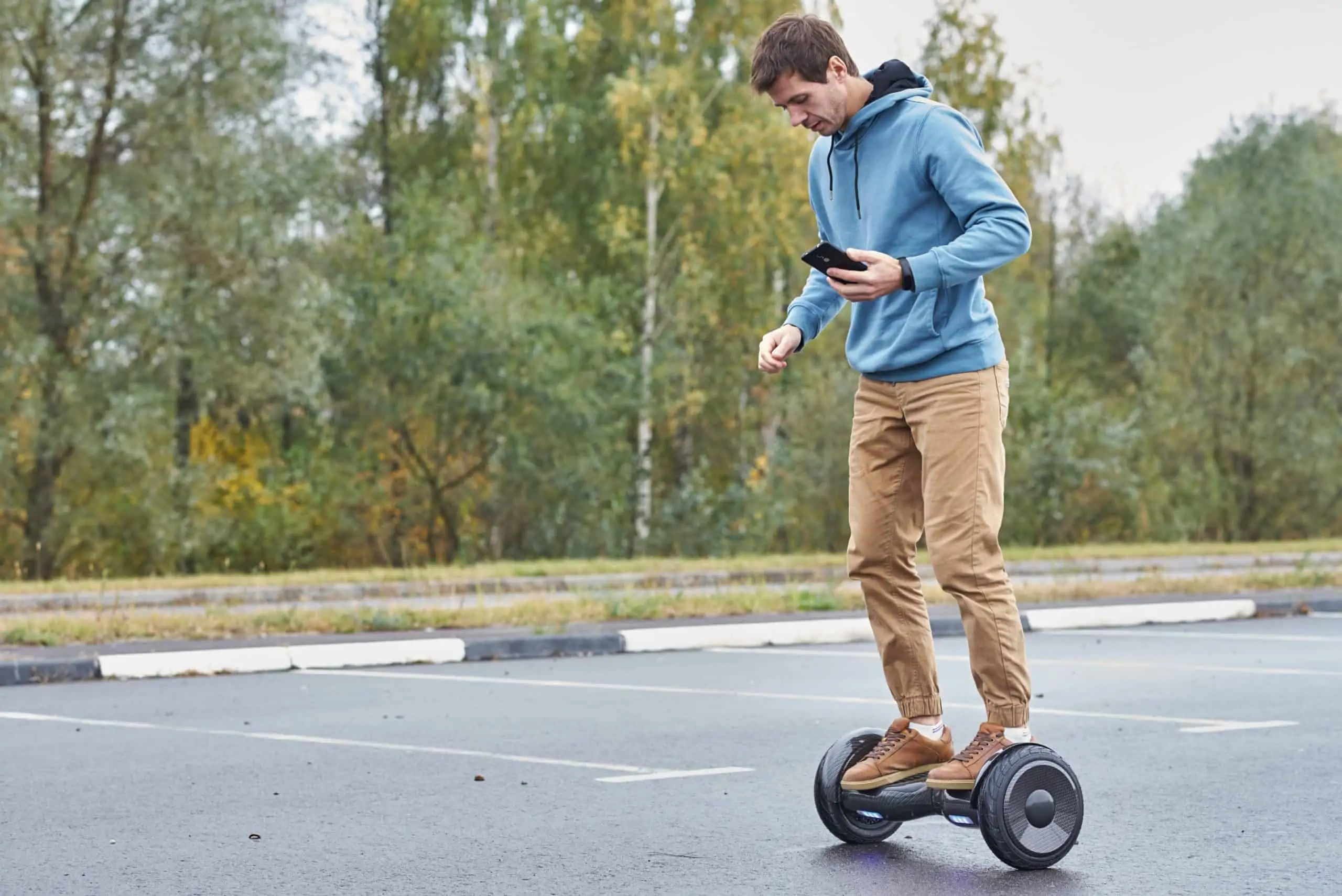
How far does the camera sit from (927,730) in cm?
479

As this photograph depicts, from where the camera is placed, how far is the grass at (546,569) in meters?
18.4

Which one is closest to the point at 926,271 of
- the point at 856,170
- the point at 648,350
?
the point at 856,170

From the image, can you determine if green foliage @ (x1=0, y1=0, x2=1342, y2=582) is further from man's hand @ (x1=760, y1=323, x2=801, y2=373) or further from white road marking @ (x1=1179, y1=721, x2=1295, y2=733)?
man's hand @ (x1=760, y1=323, x2=801, y2=373)

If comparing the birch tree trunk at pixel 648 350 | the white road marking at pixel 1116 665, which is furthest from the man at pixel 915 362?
the birch tree trunk at pixel 648 350

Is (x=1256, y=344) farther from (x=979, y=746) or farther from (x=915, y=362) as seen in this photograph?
(x=979, y=746)

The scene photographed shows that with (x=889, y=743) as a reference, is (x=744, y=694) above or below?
below

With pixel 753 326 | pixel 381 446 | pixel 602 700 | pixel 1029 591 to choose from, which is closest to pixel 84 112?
pixel 381 446

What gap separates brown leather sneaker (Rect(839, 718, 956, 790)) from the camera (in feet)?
15.5

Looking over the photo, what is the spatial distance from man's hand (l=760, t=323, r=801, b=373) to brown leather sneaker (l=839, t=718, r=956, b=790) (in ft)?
3.35

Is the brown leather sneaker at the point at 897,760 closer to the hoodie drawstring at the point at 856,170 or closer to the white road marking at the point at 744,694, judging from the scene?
the hoodie drawstring at the point at 856,170

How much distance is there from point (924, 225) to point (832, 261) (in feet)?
1.30

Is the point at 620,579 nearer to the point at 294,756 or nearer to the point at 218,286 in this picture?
the point at 218,286

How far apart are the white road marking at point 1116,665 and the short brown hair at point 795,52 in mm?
6243

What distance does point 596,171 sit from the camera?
33281 mm
